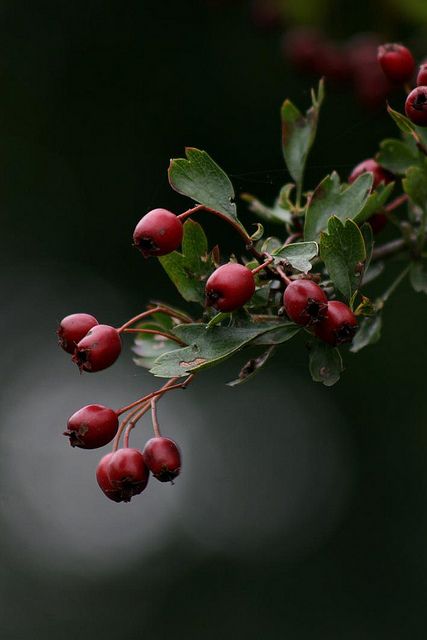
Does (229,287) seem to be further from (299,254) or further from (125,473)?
(125,473)

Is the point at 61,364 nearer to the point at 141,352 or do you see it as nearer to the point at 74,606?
the point at 74,606

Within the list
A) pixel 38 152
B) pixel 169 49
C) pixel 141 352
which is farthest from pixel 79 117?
pixel 141 352

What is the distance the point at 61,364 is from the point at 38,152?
2053mm

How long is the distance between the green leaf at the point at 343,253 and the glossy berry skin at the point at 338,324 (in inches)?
1.9

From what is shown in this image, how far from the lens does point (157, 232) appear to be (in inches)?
40.4

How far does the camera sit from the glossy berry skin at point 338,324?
1025 millimetres

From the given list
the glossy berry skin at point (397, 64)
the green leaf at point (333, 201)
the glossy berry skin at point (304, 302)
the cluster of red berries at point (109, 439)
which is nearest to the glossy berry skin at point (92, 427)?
the cluster of red berries at point (109, 439)

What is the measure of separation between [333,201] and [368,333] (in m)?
0.19

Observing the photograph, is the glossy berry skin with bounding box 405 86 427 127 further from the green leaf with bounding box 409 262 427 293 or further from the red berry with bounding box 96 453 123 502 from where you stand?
the red berry with bounding box 96 453 123 502

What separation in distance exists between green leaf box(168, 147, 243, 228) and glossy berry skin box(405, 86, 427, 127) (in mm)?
234

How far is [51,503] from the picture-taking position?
7090mm

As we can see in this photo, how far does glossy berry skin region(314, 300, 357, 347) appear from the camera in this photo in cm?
103

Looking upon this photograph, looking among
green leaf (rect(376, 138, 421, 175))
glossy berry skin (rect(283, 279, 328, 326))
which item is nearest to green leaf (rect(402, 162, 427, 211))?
green leaf (rect(376, 138, 421, 175))

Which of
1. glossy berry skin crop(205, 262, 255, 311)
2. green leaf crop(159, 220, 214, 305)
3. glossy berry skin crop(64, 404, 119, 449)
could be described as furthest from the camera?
green leaf crop(159, 220, 214, 305)
